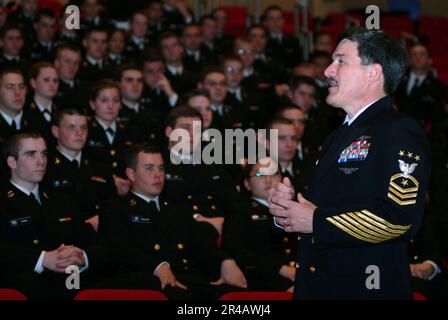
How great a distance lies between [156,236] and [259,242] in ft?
2.40

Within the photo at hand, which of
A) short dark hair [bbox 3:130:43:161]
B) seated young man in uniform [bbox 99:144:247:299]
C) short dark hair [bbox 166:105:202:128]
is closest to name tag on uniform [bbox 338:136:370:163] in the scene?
seated young man in uniform [bbox 99:144:247:299]

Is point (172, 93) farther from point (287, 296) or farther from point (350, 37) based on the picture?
point (350, 37)

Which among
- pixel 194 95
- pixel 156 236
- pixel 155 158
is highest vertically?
pixel 194 95

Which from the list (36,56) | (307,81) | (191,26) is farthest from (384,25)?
(36,56)

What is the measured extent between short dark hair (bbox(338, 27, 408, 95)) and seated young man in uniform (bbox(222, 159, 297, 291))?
2164 mm

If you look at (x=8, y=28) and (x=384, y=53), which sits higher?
(x=8, y=28)

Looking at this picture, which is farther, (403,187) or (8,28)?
(8,28)

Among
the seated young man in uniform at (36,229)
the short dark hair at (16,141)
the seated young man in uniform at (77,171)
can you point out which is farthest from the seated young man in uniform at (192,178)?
the short dark hair at (16,141)

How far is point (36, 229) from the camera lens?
15.0ft

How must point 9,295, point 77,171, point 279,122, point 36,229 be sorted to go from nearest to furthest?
point 9,295 → point 36,229 → point 77,171 → point 279,122

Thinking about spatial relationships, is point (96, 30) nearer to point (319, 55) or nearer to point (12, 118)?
point (12, 118)

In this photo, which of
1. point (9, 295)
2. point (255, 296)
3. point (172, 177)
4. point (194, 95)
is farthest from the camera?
point (194, 95)

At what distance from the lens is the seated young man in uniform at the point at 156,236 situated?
4418 millimetres

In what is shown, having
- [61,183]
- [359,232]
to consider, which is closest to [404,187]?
[359,232]
